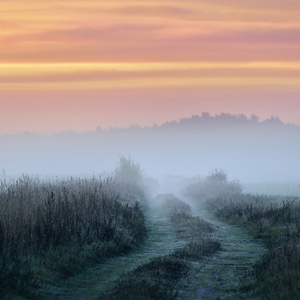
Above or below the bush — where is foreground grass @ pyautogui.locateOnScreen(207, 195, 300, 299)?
below

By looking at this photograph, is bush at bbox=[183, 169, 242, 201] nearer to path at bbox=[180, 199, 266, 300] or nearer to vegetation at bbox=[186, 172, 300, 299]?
vegetation at bbox=[186, 172, 300, 299]

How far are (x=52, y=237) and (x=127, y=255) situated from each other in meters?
2.87

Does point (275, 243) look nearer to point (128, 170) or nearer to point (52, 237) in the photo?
point (52, 237)

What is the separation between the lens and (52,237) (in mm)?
18625

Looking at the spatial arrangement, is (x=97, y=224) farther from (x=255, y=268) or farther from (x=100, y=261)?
(x=255, y=268)

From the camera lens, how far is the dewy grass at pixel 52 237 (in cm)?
1475

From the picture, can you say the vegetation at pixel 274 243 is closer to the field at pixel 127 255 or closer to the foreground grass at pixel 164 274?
the field at pixel 127 255

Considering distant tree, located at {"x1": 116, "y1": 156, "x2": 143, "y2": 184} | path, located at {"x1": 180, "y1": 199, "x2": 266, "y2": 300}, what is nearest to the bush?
distant tree, located at {"x1": 116, "y1": 156, "x2": 143, "y2": 184}

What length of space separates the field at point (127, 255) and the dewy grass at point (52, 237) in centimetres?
3

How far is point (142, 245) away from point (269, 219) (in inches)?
294

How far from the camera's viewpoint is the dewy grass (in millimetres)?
14750

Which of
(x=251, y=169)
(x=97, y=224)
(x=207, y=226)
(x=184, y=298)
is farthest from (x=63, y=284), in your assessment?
(x=251, y=169)

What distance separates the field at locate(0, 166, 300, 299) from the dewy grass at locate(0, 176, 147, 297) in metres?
0.03

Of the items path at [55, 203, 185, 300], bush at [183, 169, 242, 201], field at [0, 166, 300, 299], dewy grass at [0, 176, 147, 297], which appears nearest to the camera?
field at [0, 166, 300, 299]
